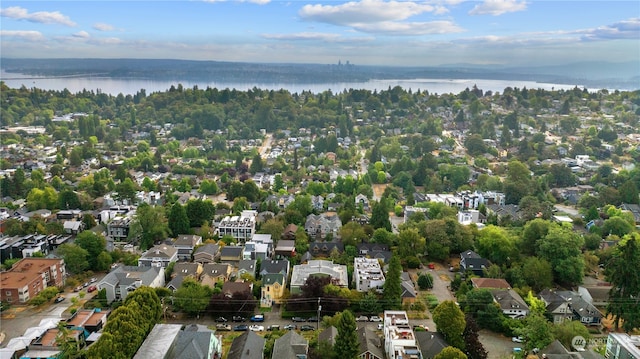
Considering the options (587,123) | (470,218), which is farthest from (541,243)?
(587,123)

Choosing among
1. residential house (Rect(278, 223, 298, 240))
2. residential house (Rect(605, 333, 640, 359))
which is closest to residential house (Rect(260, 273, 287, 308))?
residential house (Rect(278, 223, 298, 240))

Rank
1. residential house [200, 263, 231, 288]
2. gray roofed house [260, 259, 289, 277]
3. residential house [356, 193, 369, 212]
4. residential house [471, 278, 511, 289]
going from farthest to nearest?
1. residential house [356, 193, 369, 212]
2. gray roofed house [260, 259, 289, 277]
3. residential house [200, 263, 231, 288]
4. residential house [471, 278, 511, 289]

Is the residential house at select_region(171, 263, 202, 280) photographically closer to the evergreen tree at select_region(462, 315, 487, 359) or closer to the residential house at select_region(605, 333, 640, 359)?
the evergreen tree at select_region(462, 315, 487, 359)

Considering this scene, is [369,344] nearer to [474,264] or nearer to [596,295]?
[474,264]

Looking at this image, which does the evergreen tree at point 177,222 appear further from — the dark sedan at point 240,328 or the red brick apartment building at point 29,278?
the dark sedan at point 240,328

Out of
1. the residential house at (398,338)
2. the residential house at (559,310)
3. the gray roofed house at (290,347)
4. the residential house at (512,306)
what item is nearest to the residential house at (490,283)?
the residential house at (512,306)

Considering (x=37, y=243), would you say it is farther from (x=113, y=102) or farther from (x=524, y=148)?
(x=113, y=102)
